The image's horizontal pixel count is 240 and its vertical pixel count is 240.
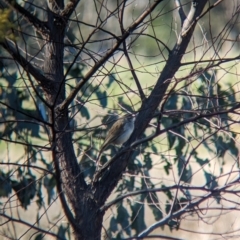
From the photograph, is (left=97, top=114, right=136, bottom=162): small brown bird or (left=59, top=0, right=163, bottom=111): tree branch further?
(left=97, top=114, right=136, bottom=162): small brown bird

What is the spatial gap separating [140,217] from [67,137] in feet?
5.84

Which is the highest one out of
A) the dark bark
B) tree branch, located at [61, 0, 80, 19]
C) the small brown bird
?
the small brown bird

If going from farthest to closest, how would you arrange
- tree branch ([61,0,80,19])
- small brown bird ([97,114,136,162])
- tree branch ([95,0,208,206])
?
small brown bird ([97,114,136,162]) < tree branch ([95,0,208,206]) < tree branch ([61,0,80,19])

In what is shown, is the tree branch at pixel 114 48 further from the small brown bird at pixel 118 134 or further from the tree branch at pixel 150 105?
the small brown bird at pixel 118 134

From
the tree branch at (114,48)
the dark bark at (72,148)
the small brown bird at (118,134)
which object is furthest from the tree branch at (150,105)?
the small brown bird at (118,134)

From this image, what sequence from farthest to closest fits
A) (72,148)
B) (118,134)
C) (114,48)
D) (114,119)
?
1. (118,134)
2. (72,148)
3. (114,119)
4. (114,48)

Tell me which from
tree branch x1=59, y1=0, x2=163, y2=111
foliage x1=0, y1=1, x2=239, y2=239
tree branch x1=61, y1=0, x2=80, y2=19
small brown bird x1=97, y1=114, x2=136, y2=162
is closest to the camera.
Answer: tree branch x1=59, y1=0, x2=163, y2=111

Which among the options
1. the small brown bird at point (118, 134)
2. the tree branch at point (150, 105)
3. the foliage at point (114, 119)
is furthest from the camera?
the small brown bird at point (118, 134)

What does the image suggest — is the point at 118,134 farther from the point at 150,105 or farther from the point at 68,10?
the point at 68,10

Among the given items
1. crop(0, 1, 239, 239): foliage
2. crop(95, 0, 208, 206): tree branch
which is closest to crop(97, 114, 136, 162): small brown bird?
crop(0, 1, 239, 239): foliage

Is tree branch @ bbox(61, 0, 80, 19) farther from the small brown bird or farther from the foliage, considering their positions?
the small brown bird

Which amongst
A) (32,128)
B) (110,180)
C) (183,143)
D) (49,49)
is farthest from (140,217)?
(49,49)

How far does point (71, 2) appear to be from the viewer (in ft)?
9.32

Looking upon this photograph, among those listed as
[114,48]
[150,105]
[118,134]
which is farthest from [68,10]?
[118,134]
